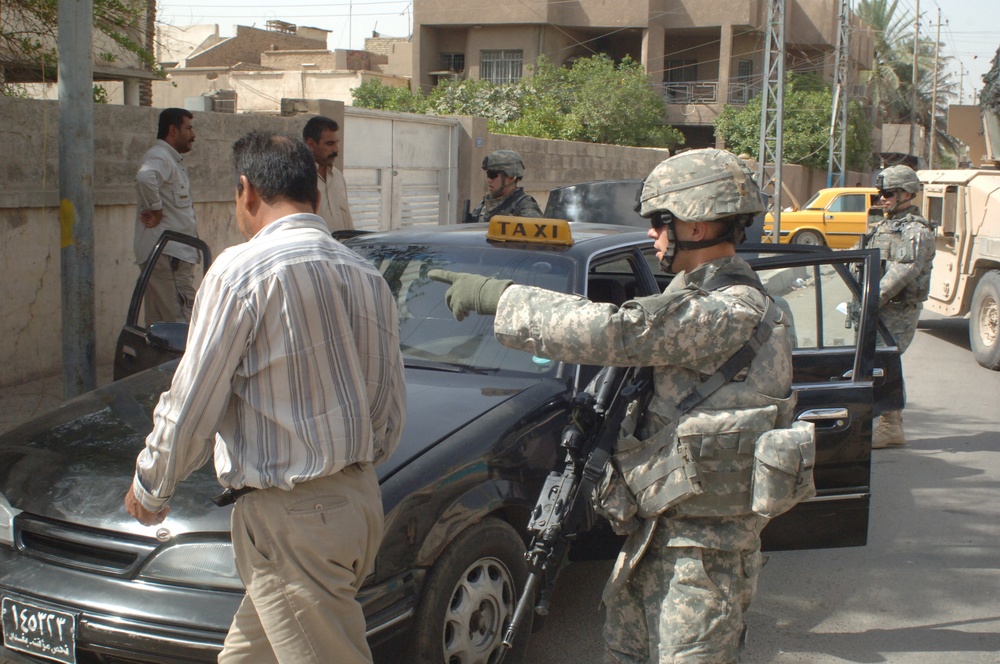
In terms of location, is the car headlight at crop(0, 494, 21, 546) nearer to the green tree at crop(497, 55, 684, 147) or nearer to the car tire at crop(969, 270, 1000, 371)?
the car tire at crop(969, 270, 1000, 371)

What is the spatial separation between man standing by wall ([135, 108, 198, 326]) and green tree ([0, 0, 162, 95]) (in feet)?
6.11

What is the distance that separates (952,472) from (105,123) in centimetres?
650

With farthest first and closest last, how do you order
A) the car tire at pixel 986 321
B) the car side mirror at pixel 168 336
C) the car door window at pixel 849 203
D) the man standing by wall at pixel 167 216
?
1. the car door window at pixel 849 203
2. the car tire at pixel 986 321
3. the man standing by wall at pixel 167 216
4. the car side mirror at pixel 168 336

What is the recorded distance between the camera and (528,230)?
374 centimetres

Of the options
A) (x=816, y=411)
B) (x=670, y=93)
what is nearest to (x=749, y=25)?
(x=670, y=93)

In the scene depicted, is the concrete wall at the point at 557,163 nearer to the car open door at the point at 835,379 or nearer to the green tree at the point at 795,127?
the car open door at the point at 835,379

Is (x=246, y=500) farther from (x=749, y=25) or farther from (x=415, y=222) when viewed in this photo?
(x=749, y=25)

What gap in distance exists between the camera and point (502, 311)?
2426 millimetres

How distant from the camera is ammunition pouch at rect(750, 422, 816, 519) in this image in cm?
245

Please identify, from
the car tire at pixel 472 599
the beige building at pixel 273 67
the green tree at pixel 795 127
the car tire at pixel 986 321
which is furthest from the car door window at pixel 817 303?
the green tree at pixel 795 127

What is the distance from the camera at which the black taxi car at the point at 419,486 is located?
2756 millimetres

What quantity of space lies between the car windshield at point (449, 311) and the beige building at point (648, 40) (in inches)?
1366

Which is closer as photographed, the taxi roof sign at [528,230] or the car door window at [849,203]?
the taxi roof sign at [528,230]

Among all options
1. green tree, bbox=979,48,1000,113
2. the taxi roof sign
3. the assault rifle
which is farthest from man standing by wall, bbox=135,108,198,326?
green tree, bbox=979,48,1000,113
